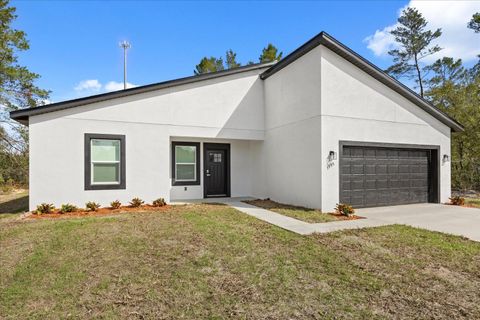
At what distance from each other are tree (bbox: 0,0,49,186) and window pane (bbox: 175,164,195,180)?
990 centimetres

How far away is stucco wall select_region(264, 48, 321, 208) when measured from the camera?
29.3 feet

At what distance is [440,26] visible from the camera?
68.6 ft

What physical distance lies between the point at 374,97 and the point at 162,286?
30.8 feet

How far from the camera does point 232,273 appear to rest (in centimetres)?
400

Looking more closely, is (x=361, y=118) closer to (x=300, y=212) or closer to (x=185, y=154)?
(x=300, y=212)

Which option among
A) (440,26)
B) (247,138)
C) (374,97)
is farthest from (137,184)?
(440,26)

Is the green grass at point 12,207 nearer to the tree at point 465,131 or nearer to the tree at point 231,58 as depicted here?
the tree at point 465,131

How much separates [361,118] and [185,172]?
7.08m

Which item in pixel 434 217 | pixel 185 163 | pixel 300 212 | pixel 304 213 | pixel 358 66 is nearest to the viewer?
pixel 434 217

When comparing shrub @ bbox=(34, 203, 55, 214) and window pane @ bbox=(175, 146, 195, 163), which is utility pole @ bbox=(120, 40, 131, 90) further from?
shrub @ bbox=(34, 203, 55, 214)

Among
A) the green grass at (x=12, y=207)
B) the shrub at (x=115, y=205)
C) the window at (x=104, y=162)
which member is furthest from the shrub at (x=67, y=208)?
the green grass at (x=12, y=207)

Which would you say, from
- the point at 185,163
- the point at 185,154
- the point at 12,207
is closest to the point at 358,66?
the point at 185,154

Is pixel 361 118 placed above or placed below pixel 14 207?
above

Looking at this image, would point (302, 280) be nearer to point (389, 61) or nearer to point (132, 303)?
point (132, 303)
